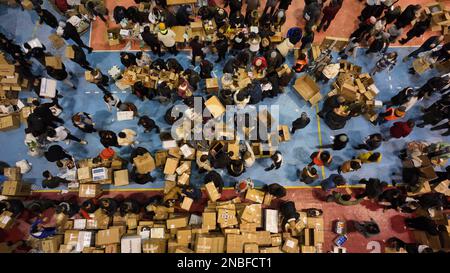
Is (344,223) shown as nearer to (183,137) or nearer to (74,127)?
(183,137)

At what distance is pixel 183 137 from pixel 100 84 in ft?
11.4

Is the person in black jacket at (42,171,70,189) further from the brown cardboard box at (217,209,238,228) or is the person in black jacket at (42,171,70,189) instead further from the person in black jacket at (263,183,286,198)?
the person in black jacket at (263,183,286,198)

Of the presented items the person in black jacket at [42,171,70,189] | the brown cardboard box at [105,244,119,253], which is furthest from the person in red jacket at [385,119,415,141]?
the person in black jacket at [42,171,70,189]

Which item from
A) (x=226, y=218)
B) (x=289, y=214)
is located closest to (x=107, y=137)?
(x=226, y=218)

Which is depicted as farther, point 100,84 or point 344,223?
point 100,84

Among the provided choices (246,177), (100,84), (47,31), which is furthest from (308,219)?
(47,31)

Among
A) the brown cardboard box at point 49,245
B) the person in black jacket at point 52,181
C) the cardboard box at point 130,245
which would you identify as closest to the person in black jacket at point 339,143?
the cardboard box at point 130,245

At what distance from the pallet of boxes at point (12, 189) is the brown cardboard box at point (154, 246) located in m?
4.10

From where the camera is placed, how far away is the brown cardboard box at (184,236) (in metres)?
8.85

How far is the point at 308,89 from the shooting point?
11.1 m

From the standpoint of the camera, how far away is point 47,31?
12.5 metres

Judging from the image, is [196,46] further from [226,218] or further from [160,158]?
[226,218]

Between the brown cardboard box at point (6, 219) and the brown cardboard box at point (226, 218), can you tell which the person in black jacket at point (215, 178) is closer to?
the brown cardboard box at point (226, 218)

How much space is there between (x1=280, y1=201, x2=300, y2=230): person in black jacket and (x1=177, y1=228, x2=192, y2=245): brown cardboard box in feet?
8.84
